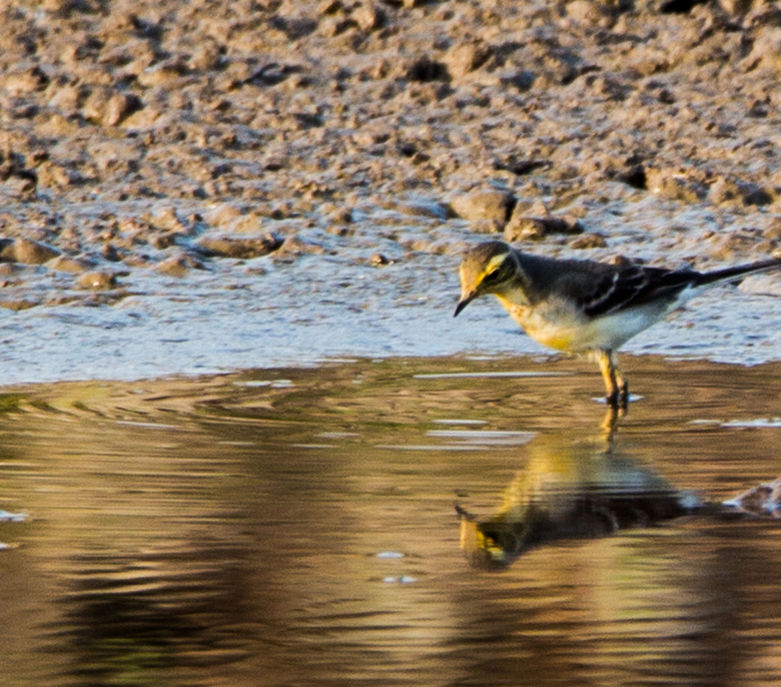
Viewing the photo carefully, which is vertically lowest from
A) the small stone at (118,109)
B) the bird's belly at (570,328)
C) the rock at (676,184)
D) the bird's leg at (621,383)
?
the bird's leg at (621,383)

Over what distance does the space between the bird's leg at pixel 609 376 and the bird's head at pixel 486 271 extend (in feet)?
1.58

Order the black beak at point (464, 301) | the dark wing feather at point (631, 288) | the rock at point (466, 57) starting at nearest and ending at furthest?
1. the black beak at point (464, 301)
2. the dark wing feather at point (631, 288)
3. the rock at point (466, 57)

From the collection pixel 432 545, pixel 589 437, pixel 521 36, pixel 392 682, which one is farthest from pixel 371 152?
pixel 392 682

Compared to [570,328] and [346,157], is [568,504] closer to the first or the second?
[570,328]

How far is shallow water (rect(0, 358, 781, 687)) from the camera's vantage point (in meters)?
3.67

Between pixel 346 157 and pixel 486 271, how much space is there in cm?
317

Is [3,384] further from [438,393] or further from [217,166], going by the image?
[217,166]

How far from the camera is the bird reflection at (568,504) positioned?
15.2ft

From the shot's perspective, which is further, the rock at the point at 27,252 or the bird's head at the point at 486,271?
the rock at the point at 27,252

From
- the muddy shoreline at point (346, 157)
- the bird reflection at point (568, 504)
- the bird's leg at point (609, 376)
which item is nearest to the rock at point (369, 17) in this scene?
the muddy shoreline at point (346, 157)

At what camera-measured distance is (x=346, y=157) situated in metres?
10.6

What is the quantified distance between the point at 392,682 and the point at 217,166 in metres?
7.23

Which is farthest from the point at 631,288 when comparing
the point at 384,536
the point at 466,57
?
the point at 466,57

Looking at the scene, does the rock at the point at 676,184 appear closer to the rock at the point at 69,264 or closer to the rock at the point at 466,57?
the rock at the point at 466,57
